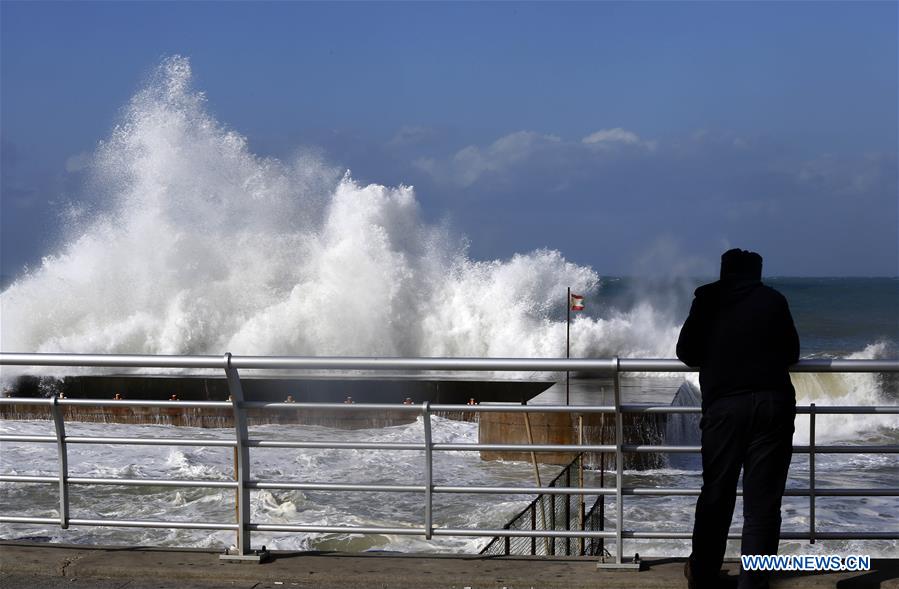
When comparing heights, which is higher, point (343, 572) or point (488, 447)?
point (488, 447)

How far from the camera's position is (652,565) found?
4984 mm

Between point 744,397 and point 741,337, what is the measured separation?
0.24m

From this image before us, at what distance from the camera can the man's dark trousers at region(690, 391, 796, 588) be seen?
4.23m

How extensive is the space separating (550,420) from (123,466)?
6637 mm

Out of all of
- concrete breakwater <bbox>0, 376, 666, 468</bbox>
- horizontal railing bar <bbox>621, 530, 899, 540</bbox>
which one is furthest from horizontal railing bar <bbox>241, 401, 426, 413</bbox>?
concrete breakwater <bbox>0, 376, 666, 468</bbox>

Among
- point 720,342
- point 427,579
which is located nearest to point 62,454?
point 427,579

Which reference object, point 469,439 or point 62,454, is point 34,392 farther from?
point 62,454

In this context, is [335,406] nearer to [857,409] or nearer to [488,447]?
[488,447]

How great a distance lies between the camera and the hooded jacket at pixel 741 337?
13.9 ft

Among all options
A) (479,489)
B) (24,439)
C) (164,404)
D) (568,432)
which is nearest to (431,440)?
(479,489)

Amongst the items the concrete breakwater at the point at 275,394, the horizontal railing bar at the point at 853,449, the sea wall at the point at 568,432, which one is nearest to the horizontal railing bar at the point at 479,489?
the horizontal railing bar at the point at 853,449

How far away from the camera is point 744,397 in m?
4.23

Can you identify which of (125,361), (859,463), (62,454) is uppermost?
(125,361)

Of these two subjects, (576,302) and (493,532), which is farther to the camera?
(576,302)
